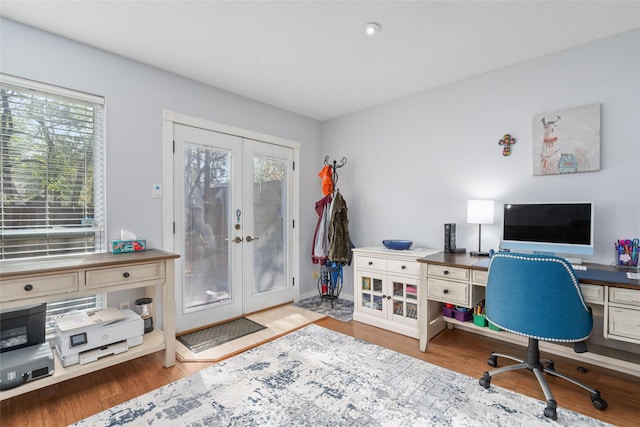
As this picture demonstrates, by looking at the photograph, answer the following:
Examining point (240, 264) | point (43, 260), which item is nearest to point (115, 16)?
point (43, 260)

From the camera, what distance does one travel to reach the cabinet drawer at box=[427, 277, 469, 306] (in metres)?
2.30

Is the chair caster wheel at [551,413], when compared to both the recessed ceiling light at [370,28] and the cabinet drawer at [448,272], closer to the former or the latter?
the cabinet drawer at [448,272]

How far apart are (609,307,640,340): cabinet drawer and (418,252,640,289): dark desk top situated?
0.52ft

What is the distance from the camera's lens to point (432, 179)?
127 inches

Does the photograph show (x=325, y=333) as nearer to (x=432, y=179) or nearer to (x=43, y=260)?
(x=432, y=179)

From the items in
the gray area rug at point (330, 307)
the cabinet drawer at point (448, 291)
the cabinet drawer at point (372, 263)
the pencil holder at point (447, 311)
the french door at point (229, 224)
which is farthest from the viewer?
the gray area rug at point (330, 307)

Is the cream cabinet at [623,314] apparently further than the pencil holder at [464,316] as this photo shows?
No

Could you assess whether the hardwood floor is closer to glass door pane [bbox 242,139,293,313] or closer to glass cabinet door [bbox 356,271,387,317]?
glass cabinet door [bbox 356,271,387,317]

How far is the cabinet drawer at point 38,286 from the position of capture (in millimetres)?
1672

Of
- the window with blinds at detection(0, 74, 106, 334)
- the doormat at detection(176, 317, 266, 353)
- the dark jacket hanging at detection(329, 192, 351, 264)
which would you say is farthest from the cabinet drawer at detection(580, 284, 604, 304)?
the window with blinds at detection(0, 74, 106, 334)

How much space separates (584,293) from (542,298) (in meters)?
0.30

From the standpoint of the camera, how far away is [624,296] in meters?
1.70

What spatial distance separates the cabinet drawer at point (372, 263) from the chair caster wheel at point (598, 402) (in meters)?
1.69

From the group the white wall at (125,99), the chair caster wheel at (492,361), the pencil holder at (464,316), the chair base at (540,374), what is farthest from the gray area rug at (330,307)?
the white wall at (125,99)
